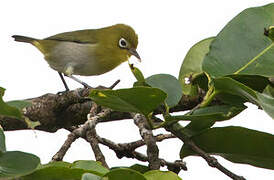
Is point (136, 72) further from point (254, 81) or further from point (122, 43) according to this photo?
point (122, 43)

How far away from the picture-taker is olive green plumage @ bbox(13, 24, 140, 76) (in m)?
4.39

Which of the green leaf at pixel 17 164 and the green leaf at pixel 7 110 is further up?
the green leaf at pixel 7 110

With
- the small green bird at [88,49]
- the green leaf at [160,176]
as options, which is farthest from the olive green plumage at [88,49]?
the green leaf at [160,176]

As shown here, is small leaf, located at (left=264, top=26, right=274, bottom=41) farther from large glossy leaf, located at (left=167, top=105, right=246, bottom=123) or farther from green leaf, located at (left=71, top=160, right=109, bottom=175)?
green leaf, located at (left=71, top=160, right=109, bottom=175)

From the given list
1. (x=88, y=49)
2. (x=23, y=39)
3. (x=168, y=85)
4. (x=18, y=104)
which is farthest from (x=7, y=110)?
(x=23, y=39)

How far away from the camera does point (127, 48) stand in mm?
4594

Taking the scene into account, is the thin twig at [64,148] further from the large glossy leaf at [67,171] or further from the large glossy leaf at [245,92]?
the large glossy leaf at [245,92]

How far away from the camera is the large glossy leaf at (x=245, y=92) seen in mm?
1415

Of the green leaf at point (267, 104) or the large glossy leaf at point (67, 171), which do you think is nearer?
the large glossy leaf at point (67, 171)

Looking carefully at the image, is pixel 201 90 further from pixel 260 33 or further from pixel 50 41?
pixel 50 41

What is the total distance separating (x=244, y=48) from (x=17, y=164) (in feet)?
2.67

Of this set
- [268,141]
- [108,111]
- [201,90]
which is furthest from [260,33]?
[108,111]

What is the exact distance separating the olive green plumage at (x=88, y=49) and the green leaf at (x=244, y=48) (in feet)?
8.41

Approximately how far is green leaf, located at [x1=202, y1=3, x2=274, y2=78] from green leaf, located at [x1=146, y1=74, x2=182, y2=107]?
0.36 ft
